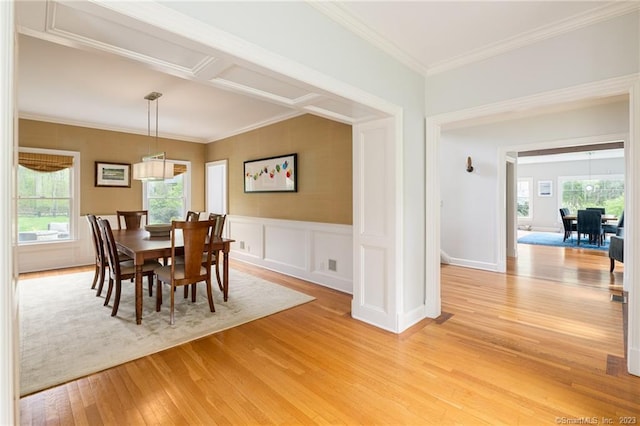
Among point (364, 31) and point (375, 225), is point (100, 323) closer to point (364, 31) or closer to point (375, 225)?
point (375, 225)

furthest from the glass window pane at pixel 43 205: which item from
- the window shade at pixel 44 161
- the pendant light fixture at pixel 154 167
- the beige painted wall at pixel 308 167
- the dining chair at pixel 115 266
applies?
the beige painted wall at pixel 308 167

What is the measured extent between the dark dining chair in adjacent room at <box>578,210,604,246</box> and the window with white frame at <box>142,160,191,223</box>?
970cm

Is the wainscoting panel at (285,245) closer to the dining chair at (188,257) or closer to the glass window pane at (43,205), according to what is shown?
the dining chair at (188,257)

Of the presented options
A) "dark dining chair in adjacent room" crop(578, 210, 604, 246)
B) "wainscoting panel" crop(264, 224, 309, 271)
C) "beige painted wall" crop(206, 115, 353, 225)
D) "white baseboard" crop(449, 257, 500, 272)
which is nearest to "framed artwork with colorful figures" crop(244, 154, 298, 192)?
"beige painted wall" crop(206, 115, 353, 225)

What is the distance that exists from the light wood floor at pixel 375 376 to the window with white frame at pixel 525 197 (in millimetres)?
9969

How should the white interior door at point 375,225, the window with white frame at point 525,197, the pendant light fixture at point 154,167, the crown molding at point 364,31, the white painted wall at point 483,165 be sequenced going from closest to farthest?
1. the crown molding at point 364,31
2. the white interior door at point 375,225
3. the pendant light fixture at point 154,167
4. the white painted wall at point 483,165
5. the window with white frame at point 525,197

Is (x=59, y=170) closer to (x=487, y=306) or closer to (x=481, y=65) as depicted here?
(x=481, y=65)

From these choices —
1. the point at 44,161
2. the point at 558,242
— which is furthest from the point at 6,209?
the point at 558,242

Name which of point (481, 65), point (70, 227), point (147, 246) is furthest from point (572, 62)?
point (70, 227)

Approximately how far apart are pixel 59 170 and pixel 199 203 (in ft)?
8.22

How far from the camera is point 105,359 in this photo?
240cm

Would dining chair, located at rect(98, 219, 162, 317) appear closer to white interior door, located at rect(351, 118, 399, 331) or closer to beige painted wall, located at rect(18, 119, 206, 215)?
white interior door, located at rect(351, 118, 399, 331)

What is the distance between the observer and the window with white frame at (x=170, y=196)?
21.0 feet

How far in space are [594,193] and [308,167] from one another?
36.8 ft
